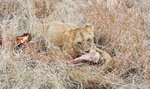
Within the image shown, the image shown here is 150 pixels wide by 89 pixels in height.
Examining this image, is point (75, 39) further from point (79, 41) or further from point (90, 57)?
point (90, 57)

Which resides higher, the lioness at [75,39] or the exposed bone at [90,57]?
the lioness at [75,39]

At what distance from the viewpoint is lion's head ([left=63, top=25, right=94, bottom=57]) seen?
11.2ft

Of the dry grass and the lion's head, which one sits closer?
the dry grass

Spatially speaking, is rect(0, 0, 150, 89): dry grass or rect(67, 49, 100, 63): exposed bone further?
rect(67, 49, 100, 63): exposed bone

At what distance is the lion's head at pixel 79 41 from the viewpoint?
341 centimetres

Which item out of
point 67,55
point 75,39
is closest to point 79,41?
point 75,39

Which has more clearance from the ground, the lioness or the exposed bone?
the lioness

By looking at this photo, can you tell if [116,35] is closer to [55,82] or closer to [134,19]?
[134,19]

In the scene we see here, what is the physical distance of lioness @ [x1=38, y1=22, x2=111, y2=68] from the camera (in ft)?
11.2

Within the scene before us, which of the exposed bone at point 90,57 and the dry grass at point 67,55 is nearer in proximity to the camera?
the dry grass at point 67,55

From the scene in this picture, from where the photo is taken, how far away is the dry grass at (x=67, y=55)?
3176mm

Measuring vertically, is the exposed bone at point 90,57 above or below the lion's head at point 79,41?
below

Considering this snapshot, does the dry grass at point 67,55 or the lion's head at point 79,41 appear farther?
the lion's head at point 79,41

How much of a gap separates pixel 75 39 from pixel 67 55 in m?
0.18
